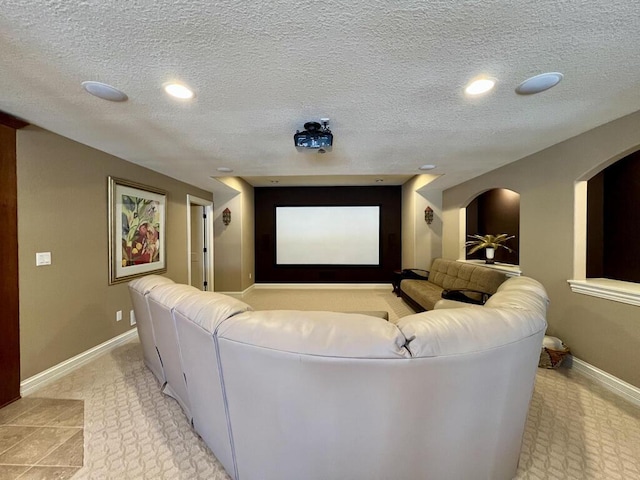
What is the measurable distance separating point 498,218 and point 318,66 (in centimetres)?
458

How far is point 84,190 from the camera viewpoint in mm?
2779

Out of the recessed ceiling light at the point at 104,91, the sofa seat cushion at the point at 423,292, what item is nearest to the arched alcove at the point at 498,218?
the sofa seat cushion at the point at 423,292

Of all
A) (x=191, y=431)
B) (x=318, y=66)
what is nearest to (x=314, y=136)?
(x=318, y=66)

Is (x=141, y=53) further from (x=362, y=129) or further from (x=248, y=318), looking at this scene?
(x=362, y=129)

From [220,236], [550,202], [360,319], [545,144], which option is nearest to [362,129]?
[360,319]

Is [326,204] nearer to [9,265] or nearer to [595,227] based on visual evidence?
[595,227]

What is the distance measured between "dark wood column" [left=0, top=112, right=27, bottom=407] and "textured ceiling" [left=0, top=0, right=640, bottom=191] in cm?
26

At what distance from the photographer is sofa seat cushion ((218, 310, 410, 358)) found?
3.37ft

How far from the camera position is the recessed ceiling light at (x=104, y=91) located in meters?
1.63

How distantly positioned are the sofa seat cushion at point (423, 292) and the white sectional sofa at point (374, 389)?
2.59 metres

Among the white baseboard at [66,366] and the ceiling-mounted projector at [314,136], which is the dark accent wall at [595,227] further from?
the white baseboard at [66,366]

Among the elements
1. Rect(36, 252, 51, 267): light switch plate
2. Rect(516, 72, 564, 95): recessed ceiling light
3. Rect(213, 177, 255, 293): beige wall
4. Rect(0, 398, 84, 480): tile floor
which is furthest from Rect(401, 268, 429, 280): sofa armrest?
Rect(36, 252, 51, 267): light switch plate

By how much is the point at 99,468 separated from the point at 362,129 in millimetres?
2951

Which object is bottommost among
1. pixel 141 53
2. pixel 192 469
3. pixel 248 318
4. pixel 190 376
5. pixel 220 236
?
pixel 192 469
